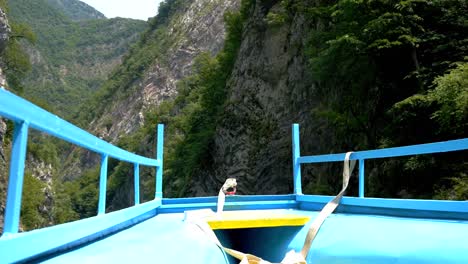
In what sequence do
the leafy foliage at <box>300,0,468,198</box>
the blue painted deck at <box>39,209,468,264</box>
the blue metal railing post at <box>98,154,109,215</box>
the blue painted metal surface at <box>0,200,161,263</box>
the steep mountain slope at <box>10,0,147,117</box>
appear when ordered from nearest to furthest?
the blue painted metal surface at <box>0,200,161,263</box> → the blue painted deck at <box>39,209,468,264</box> → the blue metal railing post at <box>98,154,109,215</box> → the leafy foliage at <box>300,0,468,198</box> → the steep mountain slope at <box>10,0,147,117</box>

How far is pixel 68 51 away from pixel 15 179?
6370 inches

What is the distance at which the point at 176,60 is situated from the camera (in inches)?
3014

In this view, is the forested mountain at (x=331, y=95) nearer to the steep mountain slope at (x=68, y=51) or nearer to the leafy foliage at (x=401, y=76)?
the leafy foliage at (x=401, y=76)

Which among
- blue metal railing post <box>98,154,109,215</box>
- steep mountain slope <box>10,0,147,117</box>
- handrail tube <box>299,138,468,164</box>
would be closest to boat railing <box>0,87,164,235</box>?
blue metal railing post <box>98,154,109,215</box>

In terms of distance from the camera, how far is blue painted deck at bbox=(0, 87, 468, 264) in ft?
5.87

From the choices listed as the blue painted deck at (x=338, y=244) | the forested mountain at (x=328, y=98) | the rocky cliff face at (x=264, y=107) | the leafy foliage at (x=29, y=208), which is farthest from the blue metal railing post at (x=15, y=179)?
the rocky cliff face at (x=264, y=107)

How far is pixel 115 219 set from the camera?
317cm

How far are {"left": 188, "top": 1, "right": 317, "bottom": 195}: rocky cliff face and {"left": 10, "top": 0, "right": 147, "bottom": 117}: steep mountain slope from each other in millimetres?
103678

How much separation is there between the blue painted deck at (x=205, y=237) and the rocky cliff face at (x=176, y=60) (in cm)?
6562

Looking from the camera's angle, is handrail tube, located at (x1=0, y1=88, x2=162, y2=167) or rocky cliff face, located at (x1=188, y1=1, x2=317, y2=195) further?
rocky cliff face, located at (x1=188, y1=1, x2=317, y2=195)

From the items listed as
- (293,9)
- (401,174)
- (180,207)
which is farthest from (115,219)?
(293,9)

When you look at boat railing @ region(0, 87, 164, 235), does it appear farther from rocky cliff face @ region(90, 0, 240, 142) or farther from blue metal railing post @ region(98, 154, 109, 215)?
rocky cliff face @ region(90, 0, 240, 142)

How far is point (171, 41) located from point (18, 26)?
39839mm

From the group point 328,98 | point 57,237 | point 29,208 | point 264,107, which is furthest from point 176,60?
point 57,237
